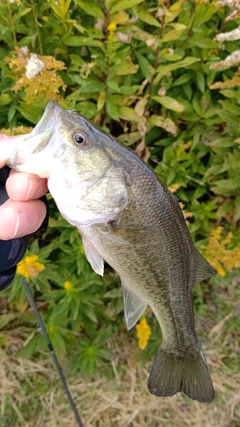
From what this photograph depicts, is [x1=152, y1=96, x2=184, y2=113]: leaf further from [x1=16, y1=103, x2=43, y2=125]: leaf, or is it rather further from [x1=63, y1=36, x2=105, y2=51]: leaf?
[x1=16, y1=103, x2=43, y2=125]: leaf

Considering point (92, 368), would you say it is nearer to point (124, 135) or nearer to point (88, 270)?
point (88, 270)

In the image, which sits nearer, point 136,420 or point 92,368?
point 92,368

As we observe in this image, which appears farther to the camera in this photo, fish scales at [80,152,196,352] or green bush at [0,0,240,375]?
green bush at [0,0,240,375]

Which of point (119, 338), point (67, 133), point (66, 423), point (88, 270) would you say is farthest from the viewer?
point (119, 338)

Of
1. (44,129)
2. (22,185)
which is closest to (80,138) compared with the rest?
(44,129)

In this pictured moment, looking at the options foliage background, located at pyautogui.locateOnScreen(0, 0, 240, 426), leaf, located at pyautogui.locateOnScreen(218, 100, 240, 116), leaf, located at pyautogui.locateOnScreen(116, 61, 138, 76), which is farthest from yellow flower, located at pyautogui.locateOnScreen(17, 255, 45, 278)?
leaf, located at pyautogui.locateOnScreen(218, 100, 240, 116)

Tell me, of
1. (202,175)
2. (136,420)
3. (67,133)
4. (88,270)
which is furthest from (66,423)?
(67,133)

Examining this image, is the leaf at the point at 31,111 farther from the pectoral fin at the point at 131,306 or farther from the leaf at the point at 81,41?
the pectoral fin at the point at 131,306
